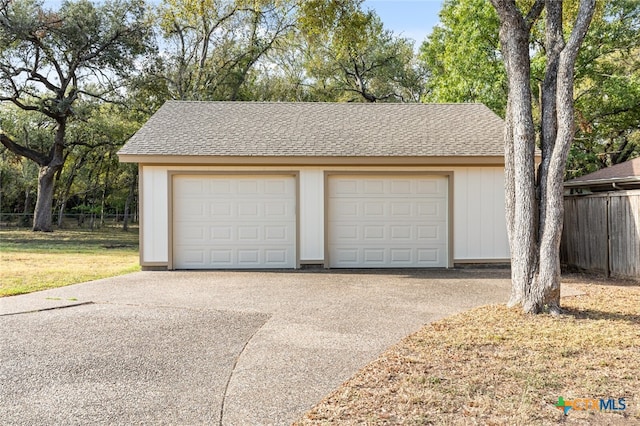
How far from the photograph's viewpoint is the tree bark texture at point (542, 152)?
5.71 meters

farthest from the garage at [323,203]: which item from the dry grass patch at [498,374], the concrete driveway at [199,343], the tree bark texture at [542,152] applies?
the dry grass patch at [498,374]

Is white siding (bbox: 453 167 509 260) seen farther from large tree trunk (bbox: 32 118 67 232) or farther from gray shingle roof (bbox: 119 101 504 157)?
large tree trunk (bbox: 32 118 67 232)

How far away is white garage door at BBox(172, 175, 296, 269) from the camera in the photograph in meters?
10.5

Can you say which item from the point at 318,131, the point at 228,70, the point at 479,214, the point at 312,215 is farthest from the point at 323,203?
the point at 228,70

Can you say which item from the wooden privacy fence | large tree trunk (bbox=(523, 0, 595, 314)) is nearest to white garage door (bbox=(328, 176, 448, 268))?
the wooden privacy fence

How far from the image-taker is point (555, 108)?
244 inches

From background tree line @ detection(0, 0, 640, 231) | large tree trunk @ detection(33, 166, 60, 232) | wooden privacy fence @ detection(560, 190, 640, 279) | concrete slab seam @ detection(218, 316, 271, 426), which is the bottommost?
concrete slab seam @ detection(218, 316, 271, 426)

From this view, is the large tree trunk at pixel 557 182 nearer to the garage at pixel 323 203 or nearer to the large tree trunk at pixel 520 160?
the large tree trunk at pixel 520 160

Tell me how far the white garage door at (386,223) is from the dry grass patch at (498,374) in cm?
501

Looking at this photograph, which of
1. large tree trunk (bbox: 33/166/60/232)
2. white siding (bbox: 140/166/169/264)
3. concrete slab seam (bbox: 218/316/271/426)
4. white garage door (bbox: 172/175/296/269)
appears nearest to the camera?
concrete slab seam (bbox: 218/316/271/426)

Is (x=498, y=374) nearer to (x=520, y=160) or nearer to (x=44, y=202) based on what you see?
(x=520, y=160)

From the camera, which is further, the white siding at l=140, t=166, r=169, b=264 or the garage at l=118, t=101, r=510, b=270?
the garage at l=118, t=101, r=510, b=270

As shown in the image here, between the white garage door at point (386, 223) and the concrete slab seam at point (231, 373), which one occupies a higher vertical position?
the white garage door at point (386, 223)

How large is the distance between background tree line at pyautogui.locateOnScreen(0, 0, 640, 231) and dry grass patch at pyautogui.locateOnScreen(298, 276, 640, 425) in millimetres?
13517
